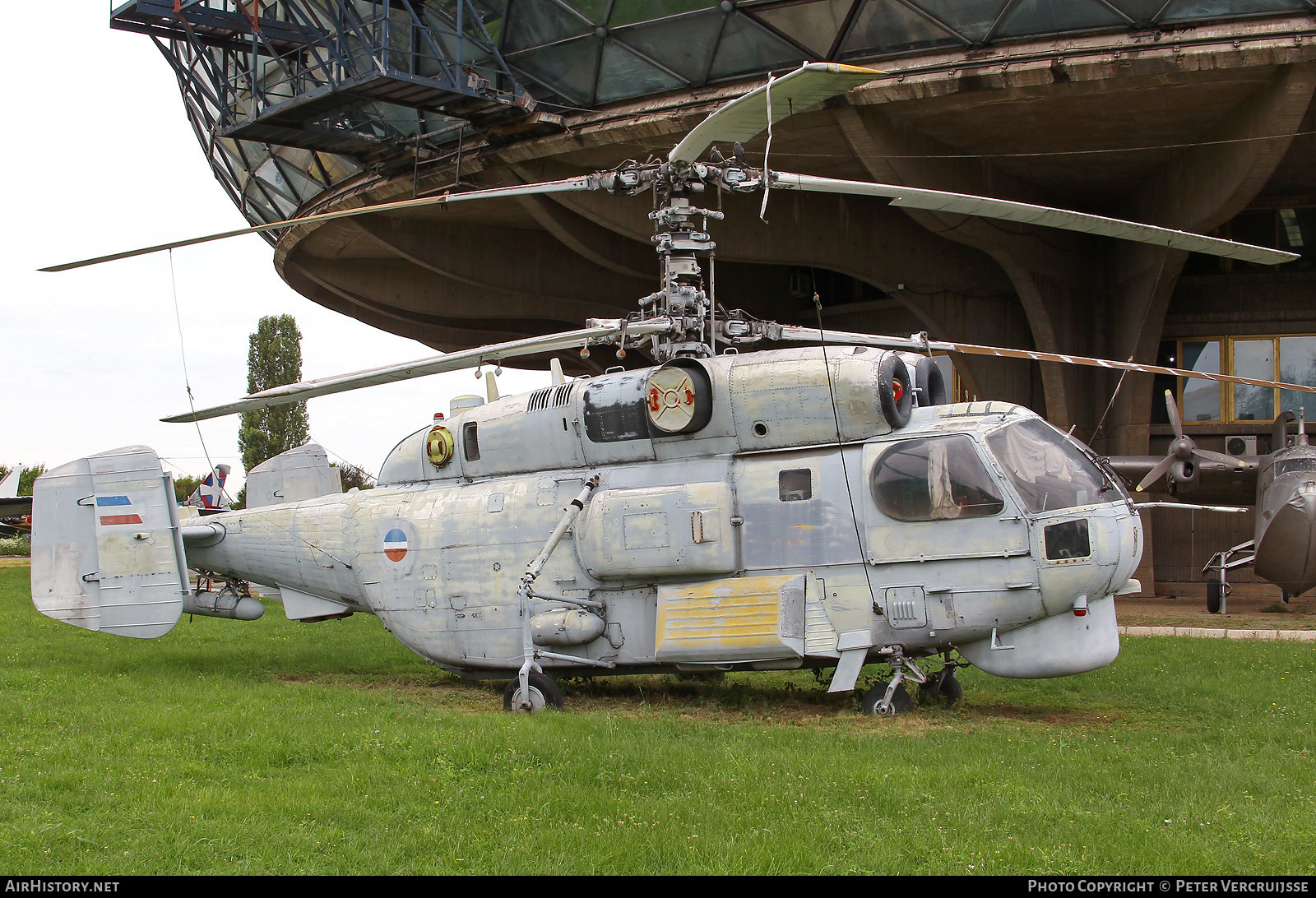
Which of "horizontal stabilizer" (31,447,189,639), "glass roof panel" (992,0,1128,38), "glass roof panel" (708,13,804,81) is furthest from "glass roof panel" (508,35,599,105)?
"horizontal stabilizer" (31,447,189,639)

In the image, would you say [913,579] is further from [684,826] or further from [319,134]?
[319,134]

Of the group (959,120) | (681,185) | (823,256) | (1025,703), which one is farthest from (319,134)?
(1025,703)

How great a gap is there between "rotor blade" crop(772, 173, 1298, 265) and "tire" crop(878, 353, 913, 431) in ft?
5.12

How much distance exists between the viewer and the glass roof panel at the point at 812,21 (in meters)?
19.7

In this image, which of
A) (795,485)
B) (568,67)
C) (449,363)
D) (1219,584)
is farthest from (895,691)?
(568,67)

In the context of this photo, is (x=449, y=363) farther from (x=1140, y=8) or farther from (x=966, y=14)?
(x=1140, y=8)

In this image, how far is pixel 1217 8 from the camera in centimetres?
1816

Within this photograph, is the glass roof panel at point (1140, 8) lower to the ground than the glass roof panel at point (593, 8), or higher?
lower

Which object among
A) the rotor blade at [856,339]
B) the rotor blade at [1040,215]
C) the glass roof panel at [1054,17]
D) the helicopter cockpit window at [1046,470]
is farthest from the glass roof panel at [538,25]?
the helicopter cockpit window at [1046,470]

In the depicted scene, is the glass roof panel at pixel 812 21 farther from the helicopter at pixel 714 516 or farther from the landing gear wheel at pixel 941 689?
the landing gear wheel at pixel 941 689

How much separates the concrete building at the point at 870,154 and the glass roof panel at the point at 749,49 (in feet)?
0.13

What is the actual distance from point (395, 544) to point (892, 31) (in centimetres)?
1307

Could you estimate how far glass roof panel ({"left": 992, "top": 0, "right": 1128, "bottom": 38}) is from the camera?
60.8 ft

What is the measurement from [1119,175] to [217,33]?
19.7 m
